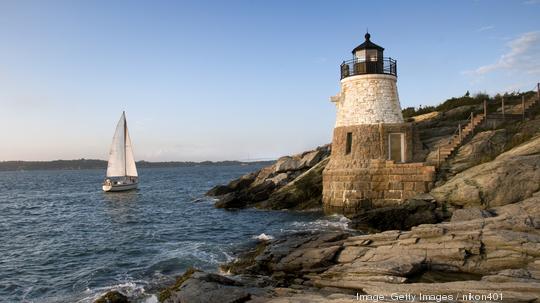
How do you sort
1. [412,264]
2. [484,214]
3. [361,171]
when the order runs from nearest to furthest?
[412,264] < [484,214] < [361,171]

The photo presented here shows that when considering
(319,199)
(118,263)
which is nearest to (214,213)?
(319,199)

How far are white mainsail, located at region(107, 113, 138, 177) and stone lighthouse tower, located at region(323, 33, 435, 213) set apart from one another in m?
37.7

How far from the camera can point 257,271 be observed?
13703 millimetres

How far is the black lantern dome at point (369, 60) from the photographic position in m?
25.1

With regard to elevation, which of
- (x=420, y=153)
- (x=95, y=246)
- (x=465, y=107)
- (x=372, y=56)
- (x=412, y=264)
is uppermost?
(x=372, y=56)

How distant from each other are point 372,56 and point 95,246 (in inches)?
768

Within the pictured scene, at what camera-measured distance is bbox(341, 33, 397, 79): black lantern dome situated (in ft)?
82.5

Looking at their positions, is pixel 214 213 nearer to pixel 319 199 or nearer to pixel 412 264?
pixel 319 199

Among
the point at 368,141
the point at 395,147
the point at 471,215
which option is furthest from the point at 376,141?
the point at 471,215

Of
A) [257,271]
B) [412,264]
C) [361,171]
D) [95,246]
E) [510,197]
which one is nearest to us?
[412,264]

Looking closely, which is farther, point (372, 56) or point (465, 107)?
point (465, 107)

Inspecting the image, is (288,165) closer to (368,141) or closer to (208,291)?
(368,141)

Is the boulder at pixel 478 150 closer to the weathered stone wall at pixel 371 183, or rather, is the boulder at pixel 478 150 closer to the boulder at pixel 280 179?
the weathered stone wall at pixel 371 183

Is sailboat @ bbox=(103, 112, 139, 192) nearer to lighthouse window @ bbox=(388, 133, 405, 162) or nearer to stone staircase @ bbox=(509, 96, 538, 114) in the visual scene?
lighthouse window @ bbox=(388, 133, 405, 162)
